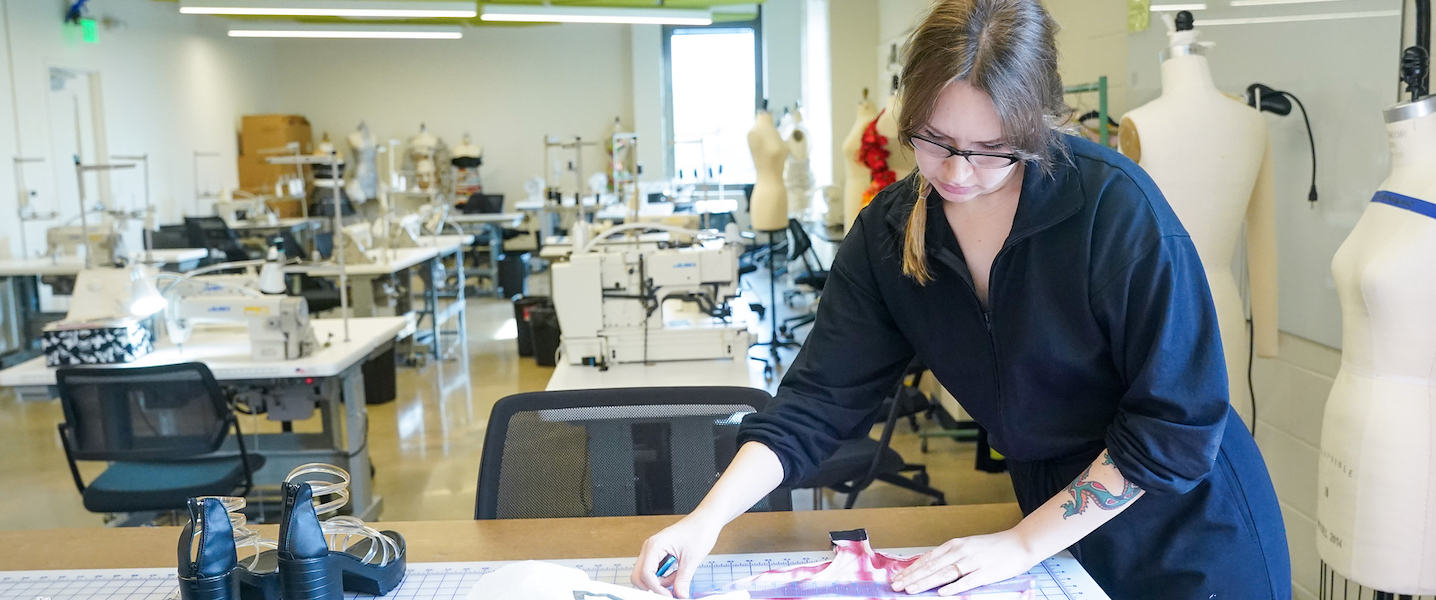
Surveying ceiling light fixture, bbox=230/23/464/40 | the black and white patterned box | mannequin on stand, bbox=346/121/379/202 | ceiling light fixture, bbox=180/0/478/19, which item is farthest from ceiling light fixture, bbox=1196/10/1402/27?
mannequin on stand, bbox=346/121/379/202

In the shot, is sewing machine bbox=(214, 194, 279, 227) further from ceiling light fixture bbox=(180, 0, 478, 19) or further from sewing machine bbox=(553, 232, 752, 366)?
sewing machine bbox=(553, 232, 752, 366)

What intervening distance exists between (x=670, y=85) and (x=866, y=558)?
38.5 feet

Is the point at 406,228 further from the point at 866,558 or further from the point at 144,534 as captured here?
the point at 866,558

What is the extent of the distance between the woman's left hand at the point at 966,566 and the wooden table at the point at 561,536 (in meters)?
0.19

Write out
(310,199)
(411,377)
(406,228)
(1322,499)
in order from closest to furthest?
(1322,499) → (411,377) → (406,228) → (310,199)

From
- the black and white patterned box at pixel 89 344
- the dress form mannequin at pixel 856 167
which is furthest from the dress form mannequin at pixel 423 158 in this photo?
the black and white patterned box at pixel 89 344

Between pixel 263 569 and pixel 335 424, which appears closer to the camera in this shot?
pixel 263 569

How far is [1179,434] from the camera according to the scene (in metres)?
1.08

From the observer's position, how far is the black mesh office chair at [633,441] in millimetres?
1671

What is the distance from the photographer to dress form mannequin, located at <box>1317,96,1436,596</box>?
1.56m

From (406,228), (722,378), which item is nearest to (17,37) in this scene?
(406,228)

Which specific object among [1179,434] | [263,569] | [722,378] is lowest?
[722,378]

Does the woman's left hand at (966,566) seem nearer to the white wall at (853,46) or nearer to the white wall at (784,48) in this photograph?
the white wall at (853,46)

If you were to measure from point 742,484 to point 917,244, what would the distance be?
361 millimetres
